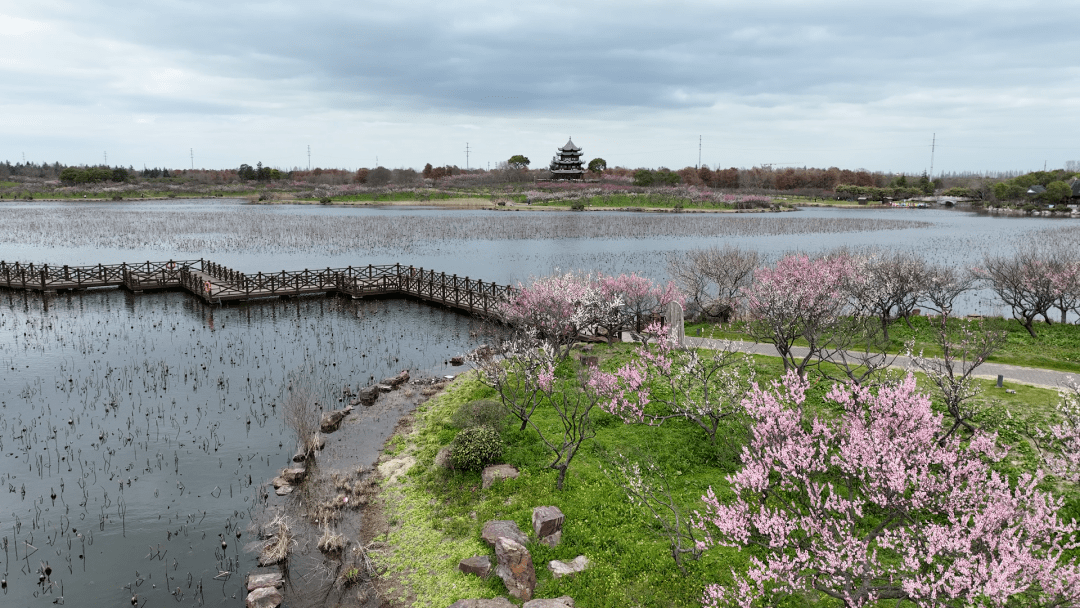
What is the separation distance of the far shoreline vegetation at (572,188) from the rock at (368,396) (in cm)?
9883

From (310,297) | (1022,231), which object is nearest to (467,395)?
(310,297)

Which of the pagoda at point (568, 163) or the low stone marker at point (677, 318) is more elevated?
the pagoda at point (568, 163)

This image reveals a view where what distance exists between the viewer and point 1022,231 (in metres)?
82.7

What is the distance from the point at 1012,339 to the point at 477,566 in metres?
27.2

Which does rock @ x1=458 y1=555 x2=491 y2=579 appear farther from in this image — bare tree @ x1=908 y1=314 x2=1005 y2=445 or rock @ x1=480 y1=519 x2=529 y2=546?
bare tree @ x1=908 y1=314 x2=1005 y2=445

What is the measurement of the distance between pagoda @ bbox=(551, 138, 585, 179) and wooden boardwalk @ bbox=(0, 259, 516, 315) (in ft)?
369

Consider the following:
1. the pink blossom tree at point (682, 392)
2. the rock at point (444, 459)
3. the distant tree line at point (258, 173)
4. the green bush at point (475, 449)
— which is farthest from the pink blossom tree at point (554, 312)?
the distant tree line at point (258, 173)

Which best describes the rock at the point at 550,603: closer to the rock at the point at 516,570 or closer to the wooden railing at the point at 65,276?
the rock at the point at 516,570

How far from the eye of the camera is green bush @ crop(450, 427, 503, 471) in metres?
17.6

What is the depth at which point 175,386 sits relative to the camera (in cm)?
2561

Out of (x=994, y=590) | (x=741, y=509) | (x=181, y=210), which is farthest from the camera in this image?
(x=181, y=210)

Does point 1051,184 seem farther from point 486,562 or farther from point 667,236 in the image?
point 486,562

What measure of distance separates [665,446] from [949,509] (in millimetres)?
8889

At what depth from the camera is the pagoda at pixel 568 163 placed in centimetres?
15425
